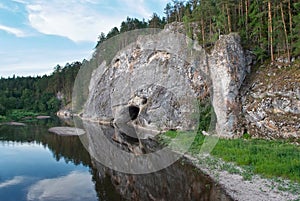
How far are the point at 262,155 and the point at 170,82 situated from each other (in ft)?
84.0

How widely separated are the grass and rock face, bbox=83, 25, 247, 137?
3958mm

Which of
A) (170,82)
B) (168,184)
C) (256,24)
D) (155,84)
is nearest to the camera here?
(168,184)

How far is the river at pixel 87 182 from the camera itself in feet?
54.0

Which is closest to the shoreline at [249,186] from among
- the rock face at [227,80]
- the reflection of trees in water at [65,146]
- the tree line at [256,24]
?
the rock face at [227,80]

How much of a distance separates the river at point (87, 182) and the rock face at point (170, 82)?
11392 mm

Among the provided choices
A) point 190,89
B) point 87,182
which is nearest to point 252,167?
point 87,182

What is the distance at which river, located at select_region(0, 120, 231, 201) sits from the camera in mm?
16453

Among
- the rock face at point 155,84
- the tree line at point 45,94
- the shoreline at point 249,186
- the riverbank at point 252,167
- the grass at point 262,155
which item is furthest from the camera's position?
the tree line at point 45,94

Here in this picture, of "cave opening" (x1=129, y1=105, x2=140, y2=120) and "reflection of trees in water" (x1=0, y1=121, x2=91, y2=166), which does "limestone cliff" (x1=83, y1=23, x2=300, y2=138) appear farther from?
"reflection of trees in water" (x1=0, y1=121, x2=91, y2=166)

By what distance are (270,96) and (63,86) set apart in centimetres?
9550

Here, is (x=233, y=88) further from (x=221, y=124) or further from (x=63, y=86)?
(x=63, y=86)

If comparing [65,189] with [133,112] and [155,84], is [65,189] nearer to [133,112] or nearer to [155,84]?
[155,84]

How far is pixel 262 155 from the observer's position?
65.0ft

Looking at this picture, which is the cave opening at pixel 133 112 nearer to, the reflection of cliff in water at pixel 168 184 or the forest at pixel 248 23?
the forest at pixel 248 23
